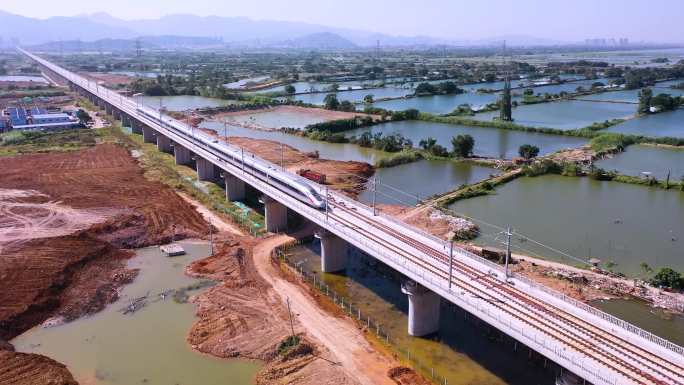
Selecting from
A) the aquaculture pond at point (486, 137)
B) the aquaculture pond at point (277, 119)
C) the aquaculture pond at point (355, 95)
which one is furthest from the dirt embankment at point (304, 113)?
the aquaculture pond at point (355, 95)

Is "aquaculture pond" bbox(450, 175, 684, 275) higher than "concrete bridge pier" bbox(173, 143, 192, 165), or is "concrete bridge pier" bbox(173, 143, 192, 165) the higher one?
"concrete bridge pier" bbox(173, 143, 192, 165)

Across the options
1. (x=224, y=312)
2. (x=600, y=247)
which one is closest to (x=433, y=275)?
(x=224, y=312)

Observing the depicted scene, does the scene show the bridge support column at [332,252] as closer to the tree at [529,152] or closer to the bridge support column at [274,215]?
the bridge support column at [274,215]

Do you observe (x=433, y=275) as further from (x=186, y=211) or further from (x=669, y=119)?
(x=669, y=119)

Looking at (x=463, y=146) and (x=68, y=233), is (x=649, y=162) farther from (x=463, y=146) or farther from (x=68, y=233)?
(x=68, y=233)

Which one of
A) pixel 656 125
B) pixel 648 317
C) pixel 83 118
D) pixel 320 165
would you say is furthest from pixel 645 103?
pixel 83 118

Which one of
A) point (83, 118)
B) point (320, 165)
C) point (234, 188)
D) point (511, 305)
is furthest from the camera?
point (83, 118)

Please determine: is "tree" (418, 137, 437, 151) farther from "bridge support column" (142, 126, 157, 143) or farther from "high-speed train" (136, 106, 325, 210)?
"bridge support column" (142, 126, 157, 143)

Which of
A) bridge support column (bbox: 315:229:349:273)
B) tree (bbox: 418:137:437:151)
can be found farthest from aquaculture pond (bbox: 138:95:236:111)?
bridge support column (bbox: 315:229:349:273)
